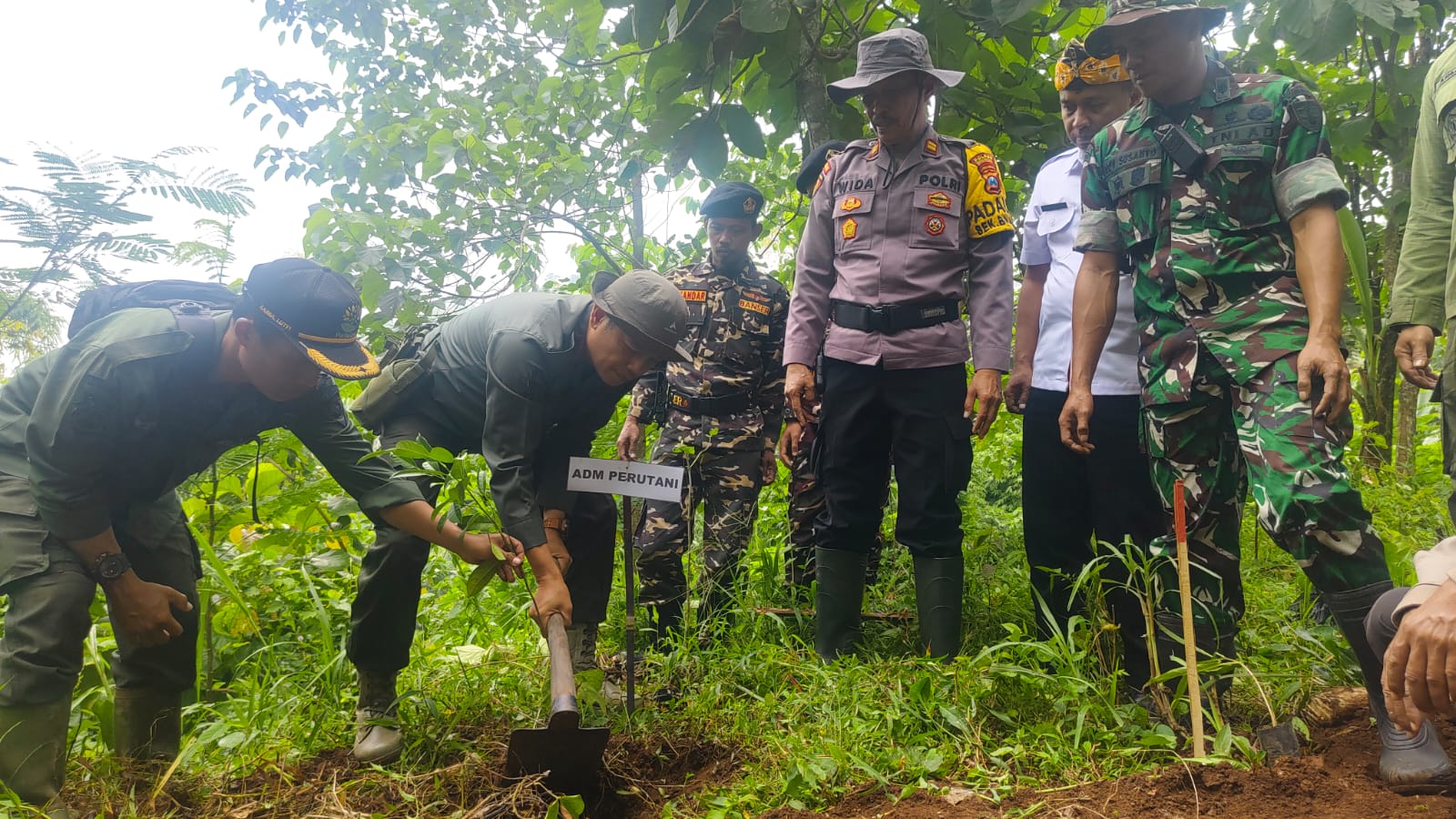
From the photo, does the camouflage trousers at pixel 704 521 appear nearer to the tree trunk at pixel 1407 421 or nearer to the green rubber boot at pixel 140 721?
the green rubber boot at pixel 140 721

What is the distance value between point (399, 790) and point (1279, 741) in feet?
6.65

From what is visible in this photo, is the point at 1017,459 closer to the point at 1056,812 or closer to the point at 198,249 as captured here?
the point at 1056,812

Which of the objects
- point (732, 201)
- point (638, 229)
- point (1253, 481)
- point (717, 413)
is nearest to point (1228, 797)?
point (1253, 481)

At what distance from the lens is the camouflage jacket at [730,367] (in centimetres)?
366

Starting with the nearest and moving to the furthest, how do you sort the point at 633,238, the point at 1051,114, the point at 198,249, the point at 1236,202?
the point at 1236,202 < the point at 198,249 < the point at 1051,114 < the point at 633,238

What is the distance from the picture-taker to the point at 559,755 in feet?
7.17

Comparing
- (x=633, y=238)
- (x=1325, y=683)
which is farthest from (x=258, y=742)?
(x=633, y=238)

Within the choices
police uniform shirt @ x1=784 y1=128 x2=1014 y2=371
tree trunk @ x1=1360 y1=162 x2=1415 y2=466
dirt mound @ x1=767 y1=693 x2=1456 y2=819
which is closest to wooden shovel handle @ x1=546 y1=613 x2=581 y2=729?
dirt mound @ x1=767 y1=693 x2=1456 y2=819

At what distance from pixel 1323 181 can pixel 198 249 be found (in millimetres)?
3528

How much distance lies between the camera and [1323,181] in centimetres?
192

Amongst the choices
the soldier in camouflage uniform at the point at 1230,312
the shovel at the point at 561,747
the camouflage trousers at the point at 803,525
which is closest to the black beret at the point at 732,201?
the camouflage trousers at the point at 803,525

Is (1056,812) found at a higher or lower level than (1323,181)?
lower

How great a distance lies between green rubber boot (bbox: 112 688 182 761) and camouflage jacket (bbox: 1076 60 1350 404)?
288 centimetres

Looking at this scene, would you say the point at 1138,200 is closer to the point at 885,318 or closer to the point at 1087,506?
the point at 885,318
